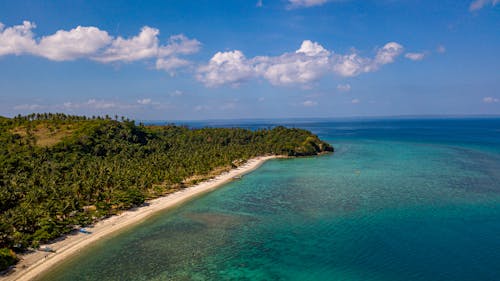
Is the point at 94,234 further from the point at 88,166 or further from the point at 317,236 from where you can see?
the point at 88,166

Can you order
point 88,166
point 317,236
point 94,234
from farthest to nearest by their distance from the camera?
point 88,166, point 94,234, point 317,236

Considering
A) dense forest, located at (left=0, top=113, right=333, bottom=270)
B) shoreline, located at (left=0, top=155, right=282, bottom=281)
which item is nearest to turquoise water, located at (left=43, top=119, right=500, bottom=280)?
shoreline, located at (left=0, top=155, right=282, bottom=281)

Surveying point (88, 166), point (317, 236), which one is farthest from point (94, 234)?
point (88, 166)

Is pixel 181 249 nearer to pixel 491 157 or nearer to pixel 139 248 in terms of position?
pixel 139 248

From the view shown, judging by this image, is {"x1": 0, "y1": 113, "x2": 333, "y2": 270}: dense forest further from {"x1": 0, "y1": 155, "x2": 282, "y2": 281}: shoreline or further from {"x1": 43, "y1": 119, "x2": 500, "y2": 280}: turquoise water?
{"x1": 43, "y1": 119, "x2": 500, "y2": 280}: turquoise water

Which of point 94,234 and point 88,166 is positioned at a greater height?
point 88,166

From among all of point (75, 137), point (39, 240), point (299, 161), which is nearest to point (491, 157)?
point (299, 161)

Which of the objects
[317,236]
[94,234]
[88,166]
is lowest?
[94,234]
